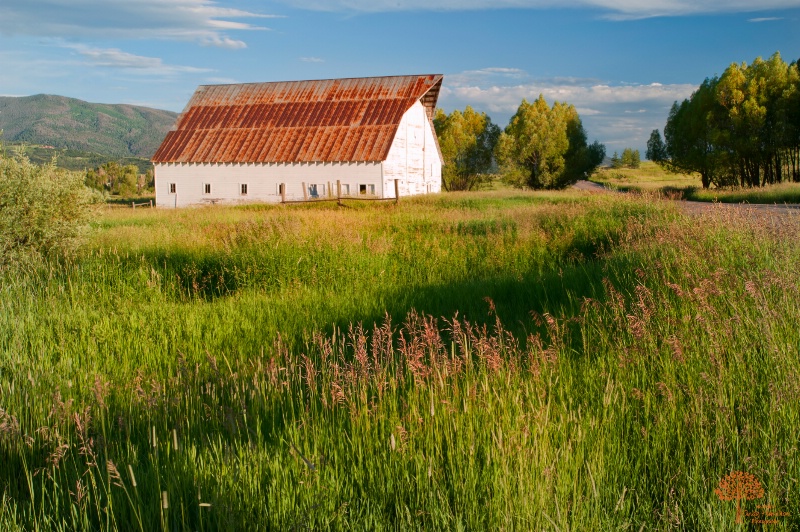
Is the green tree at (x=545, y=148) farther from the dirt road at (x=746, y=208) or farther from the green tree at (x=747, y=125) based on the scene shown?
the dirt road at (x=746, y=208)

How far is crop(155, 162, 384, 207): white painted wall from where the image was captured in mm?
36562

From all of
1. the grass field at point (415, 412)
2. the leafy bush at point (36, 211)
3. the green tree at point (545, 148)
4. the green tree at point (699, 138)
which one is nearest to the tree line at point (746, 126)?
the green tree at point (699, 138)

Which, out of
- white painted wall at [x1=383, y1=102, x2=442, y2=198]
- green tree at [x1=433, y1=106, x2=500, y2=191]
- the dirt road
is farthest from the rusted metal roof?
the dirt road

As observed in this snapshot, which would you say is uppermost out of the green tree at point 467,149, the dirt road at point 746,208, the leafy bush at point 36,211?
the green tree at point 467,149

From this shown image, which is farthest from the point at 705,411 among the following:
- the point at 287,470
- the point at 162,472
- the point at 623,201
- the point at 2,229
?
the point at 623,201

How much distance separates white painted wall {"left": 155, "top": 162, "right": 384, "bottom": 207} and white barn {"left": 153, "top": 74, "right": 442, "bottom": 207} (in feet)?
0.19

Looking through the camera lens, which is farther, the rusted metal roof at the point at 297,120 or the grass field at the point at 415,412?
the rusted metal roof at the point at 297,120

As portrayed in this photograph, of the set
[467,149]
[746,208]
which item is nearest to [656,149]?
[467,149]

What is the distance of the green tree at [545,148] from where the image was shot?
47406 millimetres

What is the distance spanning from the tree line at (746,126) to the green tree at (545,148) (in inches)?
331

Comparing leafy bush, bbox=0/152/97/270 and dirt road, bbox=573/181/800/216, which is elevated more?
leafy bush, bbox=0/152/97/270

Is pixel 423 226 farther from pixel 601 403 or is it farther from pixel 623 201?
pixel 601 403

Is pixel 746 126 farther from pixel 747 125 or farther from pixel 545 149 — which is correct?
pixel 545 149

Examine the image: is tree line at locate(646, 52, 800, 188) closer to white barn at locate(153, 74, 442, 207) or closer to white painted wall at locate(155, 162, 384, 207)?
white barn at locate(153, 74, 442, 207)
